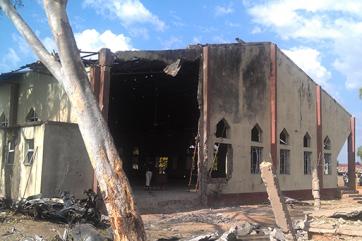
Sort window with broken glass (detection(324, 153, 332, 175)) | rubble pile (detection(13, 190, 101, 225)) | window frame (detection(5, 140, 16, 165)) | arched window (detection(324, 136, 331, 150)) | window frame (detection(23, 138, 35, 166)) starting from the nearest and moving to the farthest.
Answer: rubble pile (detection(13, 190, 101, 225))
window frame (detection(23, 138, 35, 166))
window frame (detection(5, 140, 16, 165))
arched window (detection(324, 136, 331, 150))
window with broken glass (detection(324, 153, 332, 175))

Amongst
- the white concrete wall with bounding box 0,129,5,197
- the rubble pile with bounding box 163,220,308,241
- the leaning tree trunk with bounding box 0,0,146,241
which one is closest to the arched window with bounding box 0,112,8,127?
the white concrete wall with bounding box 0,129,5,197

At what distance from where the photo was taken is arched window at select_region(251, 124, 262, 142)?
23.3m

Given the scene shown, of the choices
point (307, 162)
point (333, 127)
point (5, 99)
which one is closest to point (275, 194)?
point (5, 99)

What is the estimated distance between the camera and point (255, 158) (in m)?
23.3

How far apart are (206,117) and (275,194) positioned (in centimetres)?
1086

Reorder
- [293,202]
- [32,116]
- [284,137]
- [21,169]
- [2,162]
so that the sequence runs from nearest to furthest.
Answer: [21,169] < [2,162] < [32,116] < [293,202] < [284,137]

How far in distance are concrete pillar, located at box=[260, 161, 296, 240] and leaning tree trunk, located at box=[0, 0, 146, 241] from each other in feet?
9.19

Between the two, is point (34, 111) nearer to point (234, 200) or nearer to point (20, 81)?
point (20, 81)

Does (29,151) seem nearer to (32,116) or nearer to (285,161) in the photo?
(32,116)

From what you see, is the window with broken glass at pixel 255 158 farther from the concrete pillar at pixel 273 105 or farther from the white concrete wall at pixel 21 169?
the white concrete wall at pixel 21 169

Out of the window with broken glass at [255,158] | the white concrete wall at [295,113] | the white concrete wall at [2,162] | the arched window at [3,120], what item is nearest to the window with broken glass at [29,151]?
the white concrete wall at [2,162]

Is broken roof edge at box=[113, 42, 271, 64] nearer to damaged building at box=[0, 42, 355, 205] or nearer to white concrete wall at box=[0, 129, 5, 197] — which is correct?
damaged building at box=[0, 42, 355, 205]

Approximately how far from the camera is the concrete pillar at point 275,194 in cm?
978

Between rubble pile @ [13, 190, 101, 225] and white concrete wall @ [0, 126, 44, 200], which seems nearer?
rubble pile @ [13, 190, 101, 225]
